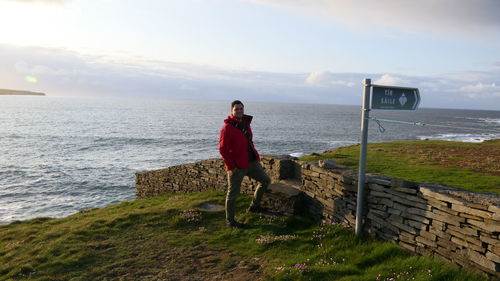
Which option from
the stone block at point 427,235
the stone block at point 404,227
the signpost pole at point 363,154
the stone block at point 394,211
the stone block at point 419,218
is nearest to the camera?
the stone block at point 427,235

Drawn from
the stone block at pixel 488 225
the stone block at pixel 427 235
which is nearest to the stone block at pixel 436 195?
the stone block at pixel 488 225

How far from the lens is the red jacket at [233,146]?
758 cm

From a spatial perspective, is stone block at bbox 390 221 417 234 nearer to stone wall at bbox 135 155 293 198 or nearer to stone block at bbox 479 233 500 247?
stone block at bbox 479 233 500 247

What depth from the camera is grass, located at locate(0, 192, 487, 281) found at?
5566 mm

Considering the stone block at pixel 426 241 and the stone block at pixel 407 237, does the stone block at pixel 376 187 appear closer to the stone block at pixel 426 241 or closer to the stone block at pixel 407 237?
the stone block at pixel 407 237

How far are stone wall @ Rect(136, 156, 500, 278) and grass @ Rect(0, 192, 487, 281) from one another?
27 centimetres

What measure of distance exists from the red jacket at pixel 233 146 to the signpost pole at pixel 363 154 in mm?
2539

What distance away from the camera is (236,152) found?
7676mm

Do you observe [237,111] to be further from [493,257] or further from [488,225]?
[493,257]

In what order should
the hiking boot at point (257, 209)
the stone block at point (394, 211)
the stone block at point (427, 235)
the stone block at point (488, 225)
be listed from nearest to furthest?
the stone block at point (488, 225), the stone block at point (427, 235), the stone block at point (394, 211), the hiking boot at point (257, 209)

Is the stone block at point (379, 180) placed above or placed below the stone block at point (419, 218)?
above

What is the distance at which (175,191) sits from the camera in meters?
16.3

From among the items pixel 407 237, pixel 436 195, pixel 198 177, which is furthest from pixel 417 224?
pixel 198 177

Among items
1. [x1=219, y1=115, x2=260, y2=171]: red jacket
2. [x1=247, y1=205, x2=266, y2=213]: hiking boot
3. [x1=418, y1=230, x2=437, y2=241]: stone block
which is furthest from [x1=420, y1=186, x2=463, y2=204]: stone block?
[x1=247, y1=205, x2=266, y2=213]: hiking boot
